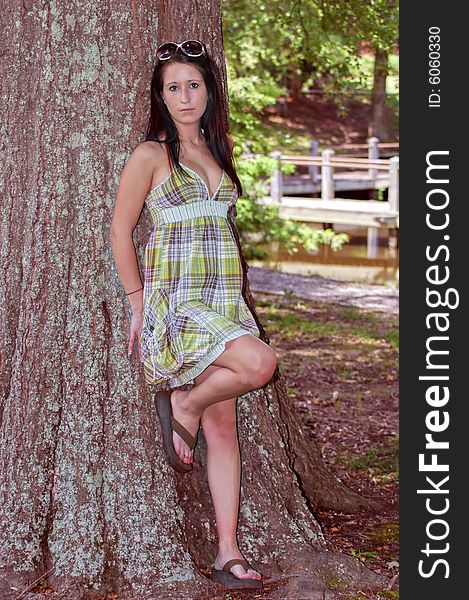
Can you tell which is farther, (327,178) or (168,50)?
(327,178)

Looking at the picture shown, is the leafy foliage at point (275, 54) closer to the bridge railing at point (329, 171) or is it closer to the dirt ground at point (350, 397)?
the dirt ground at point (350, 397)

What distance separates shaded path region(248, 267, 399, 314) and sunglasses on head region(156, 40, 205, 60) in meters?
8.32

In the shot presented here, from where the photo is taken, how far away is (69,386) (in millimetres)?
4539

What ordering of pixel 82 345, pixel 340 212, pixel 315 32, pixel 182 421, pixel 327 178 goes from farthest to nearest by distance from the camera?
pixel 327 178
pixel 340 212
pixel 315 32
pixel 82 345
pixel 182 421

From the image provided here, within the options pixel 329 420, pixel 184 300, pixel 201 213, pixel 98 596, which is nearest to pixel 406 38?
pixel 201 213

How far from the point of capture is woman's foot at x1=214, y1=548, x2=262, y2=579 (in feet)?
14.7

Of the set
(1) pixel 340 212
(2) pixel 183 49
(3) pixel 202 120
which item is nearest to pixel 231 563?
(3) pixel 202 120

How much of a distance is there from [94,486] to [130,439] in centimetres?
23

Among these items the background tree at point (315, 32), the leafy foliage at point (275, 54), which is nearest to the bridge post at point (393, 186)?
the leafy foliage at point (275, 54)

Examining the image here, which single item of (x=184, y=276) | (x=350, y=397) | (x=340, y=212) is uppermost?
(x=340, y=212)

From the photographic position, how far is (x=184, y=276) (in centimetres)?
427

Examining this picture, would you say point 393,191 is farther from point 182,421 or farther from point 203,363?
point 203,363

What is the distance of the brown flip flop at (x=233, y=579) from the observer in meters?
4.46

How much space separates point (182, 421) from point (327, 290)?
9.41 metres
